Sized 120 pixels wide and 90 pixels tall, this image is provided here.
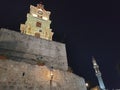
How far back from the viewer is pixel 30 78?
1870 cm

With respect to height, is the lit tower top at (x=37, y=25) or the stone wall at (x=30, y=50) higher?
the lit tower top at (x=37, y=25)

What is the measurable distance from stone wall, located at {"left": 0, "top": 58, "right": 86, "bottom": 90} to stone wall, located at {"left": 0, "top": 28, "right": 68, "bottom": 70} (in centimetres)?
354

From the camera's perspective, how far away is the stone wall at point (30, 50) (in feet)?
75.8

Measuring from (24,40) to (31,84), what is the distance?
9.63 metres

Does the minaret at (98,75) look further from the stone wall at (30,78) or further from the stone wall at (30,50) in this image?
the stone wall at (30,78)

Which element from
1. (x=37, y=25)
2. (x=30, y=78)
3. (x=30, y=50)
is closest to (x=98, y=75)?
(x=37, y=25)

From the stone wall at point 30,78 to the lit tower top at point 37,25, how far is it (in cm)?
1864

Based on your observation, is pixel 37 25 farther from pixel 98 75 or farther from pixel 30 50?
pixel 98 75

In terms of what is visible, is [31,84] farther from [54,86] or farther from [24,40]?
[24,40]

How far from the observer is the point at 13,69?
18.4 m

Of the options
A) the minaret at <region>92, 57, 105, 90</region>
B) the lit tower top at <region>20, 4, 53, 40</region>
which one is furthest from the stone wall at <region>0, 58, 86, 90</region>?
the minaret at <region>92, 57, 105, 90</region>

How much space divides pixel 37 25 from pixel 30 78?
2382 cm

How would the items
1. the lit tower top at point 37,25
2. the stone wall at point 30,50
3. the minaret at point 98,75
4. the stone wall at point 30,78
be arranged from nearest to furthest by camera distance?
the stone wall at point 30,78 → the stone wall at point 30,50 → the lit tower top at point 37,25 → the minaret at point 98,75

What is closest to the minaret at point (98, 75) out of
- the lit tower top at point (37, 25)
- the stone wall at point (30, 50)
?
the lit tower top at point (37, 25)
